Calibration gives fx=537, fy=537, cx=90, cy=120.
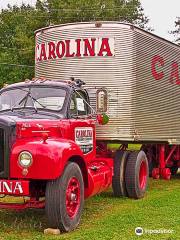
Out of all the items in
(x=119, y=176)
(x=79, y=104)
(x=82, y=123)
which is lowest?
(x=119, y=176)

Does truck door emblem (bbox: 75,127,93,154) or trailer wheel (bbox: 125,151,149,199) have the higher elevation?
truck door emblem (bbox: 75,127,93,154)

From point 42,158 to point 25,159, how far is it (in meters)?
0.25

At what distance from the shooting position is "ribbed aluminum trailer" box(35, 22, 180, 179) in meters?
10.8

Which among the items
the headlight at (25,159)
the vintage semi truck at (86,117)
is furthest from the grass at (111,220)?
the headlight at (25,159)

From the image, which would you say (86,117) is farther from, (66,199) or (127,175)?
(127,175)

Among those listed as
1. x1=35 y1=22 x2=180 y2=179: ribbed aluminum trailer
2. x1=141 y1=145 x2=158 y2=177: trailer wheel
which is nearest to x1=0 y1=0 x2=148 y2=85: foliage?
x1=141 y1=145 x2=158 y2=177: trailer wheel

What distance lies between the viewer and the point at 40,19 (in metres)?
39.9

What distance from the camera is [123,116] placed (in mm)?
10781

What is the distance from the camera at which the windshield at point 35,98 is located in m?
8.74

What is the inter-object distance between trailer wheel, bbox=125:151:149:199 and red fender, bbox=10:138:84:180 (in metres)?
3.63

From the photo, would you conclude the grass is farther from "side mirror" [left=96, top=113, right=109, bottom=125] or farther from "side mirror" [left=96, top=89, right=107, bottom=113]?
"side mirror" [left=96, top=89, right=107, bottom=113]

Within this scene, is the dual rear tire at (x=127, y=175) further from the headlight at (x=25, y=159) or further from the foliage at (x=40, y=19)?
the foliage at (x=40, y=19)

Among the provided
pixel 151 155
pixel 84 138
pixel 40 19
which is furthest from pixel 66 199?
pixel 40 19

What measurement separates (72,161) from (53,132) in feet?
1.75
